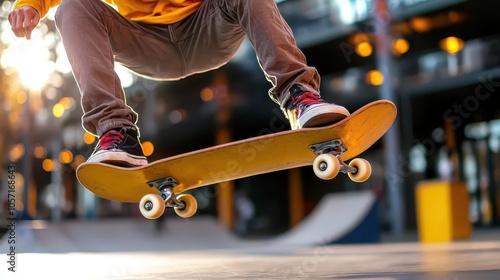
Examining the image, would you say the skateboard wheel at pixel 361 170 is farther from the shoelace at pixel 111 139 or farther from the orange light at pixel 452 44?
the orange light at pixel 452 44

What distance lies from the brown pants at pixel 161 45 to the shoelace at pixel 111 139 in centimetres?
2

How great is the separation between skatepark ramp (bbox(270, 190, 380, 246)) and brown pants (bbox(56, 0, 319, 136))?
5.57 meters

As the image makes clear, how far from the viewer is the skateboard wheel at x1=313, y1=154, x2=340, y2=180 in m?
2.09

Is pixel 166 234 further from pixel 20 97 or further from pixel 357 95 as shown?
pixel 357 95

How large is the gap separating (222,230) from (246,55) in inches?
218

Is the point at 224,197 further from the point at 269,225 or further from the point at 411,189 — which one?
the point at 411,189

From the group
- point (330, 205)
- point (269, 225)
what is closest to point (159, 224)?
point (330, 205)

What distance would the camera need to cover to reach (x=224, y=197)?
19.6 meters

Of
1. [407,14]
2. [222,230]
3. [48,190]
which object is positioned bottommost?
[222,230]

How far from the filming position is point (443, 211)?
8789 millimetres

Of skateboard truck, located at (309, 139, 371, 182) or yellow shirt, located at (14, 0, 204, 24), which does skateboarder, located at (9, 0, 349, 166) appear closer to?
yellow shirt, located at (14, 0, 204, 24)

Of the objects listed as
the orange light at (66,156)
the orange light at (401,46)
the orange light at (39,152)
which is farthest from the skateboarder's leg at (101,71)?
the orange light at (66,156)

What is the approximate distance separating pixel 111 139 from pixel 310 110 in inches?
28.8

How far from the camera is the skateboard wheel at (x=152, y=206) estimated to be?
87.4 inches
